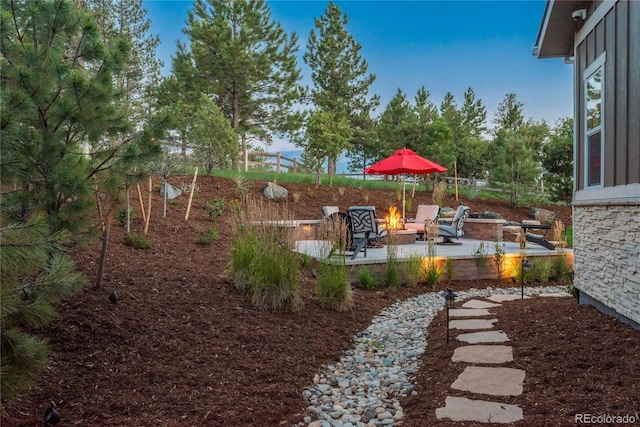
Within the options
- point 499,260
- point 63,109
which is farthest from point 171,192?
point 499,260

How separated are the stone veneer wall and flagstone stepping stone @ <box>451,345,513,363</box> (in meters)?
0.97

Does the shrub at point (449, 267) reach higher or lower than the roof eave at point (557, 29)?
lower

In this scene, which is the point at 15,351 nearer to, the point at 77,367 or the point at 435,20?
the point at 77,367

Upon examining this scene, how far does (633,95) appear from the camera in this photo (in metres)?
3.50

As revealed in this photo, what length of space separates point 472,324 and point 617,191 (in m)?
1.77

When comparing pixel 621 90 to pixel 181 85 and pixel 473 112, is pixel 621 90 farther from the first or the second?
pixel 473 112

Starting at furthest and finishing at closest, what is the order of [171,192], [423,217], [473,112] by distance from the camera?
1. [473,112]
2. [423,217]
3. [171,192]

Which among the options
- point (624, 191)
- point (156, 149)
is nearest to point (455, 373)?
point (624, 191)

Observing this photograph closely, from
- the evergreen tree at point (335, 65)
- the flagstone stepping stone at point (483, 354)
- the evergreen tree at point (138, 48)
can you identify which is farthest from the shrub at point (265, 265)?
the evergreen tree at point (335, 65)

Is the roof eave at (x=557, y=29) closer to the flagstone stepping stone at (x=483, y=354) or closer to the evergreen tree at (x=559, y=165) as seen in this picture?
the flagstone stepping stone at (x=483, y=354)

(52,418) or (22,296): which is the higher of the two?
(22,296)

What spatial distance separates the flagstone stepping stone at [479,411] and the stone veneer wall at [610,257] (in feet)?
5.11

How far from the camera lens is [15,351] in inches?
68.3

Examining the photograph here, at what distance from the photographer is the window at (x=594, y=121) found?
4281 mm
